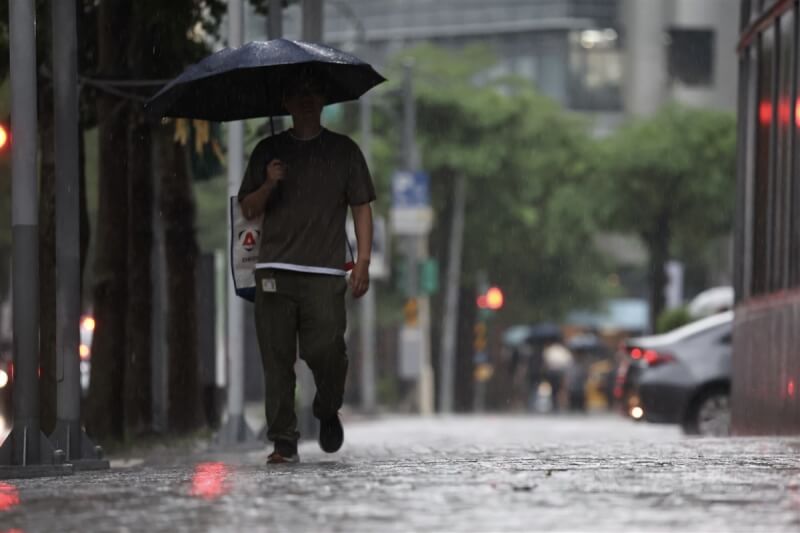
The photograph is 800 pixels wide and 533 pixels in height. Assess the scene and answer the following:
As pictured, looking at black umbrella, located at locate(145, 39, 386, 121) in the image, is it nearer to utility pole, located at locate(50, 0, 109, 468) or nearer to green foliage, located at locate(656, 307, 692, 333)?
utility pole, located at locate(50, 0, 109, 468)

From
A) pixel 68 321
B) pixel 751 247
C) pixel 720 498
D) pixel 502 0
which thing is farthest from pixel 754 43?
pixel 502 0

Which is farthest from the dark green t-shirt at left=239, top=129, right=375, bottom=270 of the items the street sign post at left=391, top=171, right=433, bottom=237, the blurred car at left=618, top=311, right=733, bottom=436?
the street sign post at left=391, top=171, right=433, bottom=237

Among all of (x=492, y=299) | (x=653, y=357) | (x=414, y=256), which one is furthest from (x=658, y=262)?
(x=653, y=357)

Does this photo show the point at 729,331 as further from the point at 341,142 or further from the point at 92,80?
the point at 341,142

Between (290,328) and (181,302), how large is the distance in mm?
10312

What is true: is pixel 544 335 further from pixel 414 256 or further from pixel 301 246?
pixel 301 246

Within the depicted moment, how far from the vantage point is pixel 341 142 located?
9.91 m

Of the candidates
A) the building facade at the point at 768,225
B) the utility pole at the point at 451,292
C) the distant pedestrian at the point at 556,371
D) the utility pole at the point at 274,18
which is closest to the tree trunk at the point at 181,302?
the utility pole at the point at 274,18

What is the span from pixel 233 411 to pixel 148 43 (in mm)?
3214

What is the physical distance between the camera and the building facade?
15625 millimetres

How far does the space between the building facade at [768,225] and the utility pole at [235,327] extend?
13.5 ft

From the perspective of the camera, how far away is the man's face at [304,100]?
32.6ft

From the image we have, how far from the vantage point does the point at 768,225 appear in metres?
17.0

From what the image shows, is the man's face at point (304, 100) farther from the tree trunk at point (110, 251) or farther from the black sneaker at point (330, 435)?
the tree trunk at point (110, 251)
